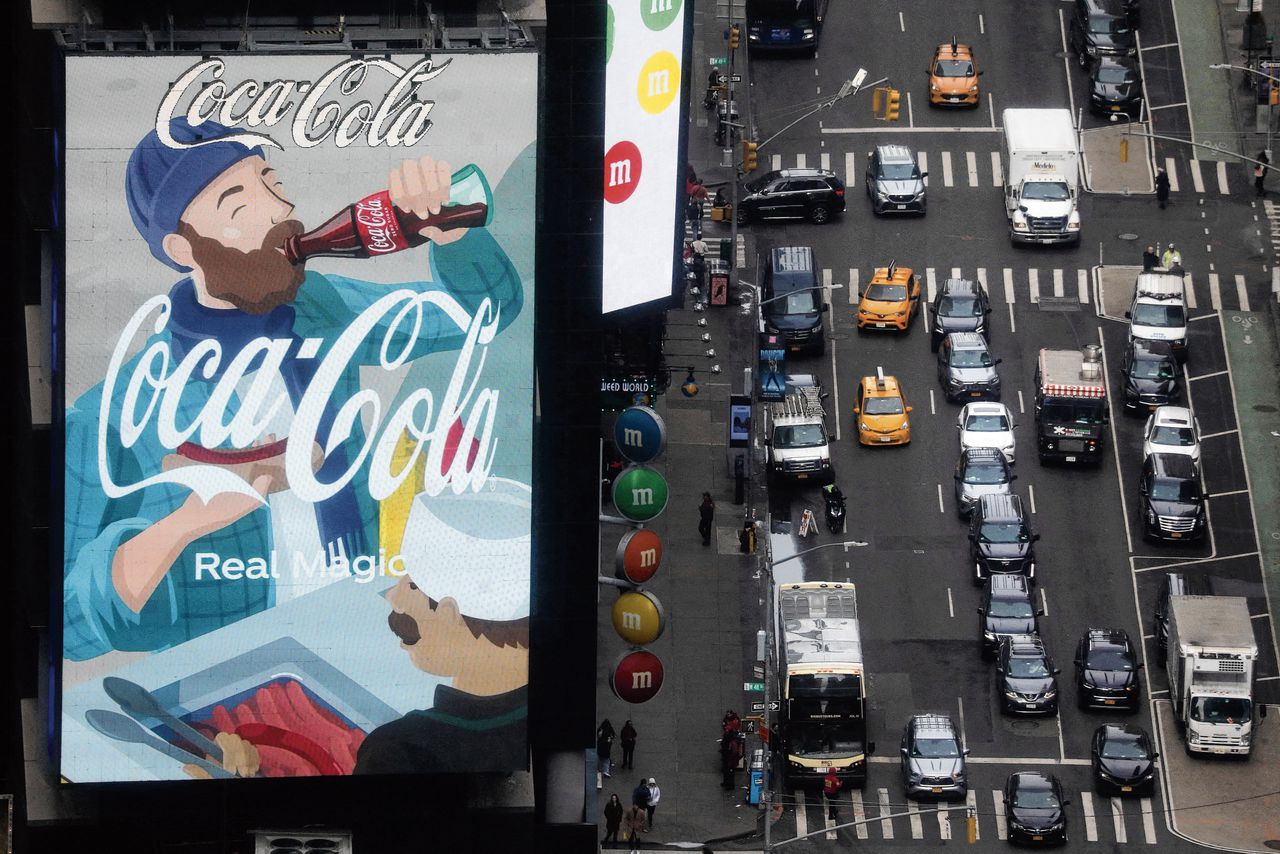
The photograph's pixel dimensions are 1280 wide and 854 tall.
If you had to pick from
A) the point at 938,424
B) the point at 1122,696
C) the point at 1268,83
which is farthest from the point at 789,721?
the point at 1268,83

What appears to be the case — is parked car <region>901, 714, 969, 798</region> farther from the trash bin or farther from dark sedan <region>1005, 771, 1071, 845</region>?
the trash bin

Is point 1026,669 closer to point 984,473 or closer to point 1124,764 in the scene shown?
point 1124,764

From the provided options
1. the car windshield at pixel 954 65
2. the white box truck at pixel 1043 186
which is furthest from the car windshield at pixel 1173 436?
the car windshield at pixel 954 65

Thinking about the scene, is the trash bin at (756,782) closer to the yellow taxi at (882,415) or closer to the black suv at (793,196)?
the yellow taxi at (882,415)

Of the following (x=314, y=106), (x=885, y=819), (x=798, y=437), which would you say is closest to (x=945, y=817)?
(x=885, y=819)

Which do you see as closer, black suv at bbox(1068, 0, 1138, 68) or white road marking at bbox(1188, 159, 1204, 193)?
white road marking at bbox(1188, 159, 1204, 193)

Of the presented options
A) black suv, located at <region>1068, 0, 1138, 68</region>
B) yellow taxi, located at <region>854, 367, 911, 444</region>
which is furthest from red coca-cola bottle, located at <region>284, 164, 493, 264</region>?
black suv, located at <region>1068, 0, 1138, 68</region>
